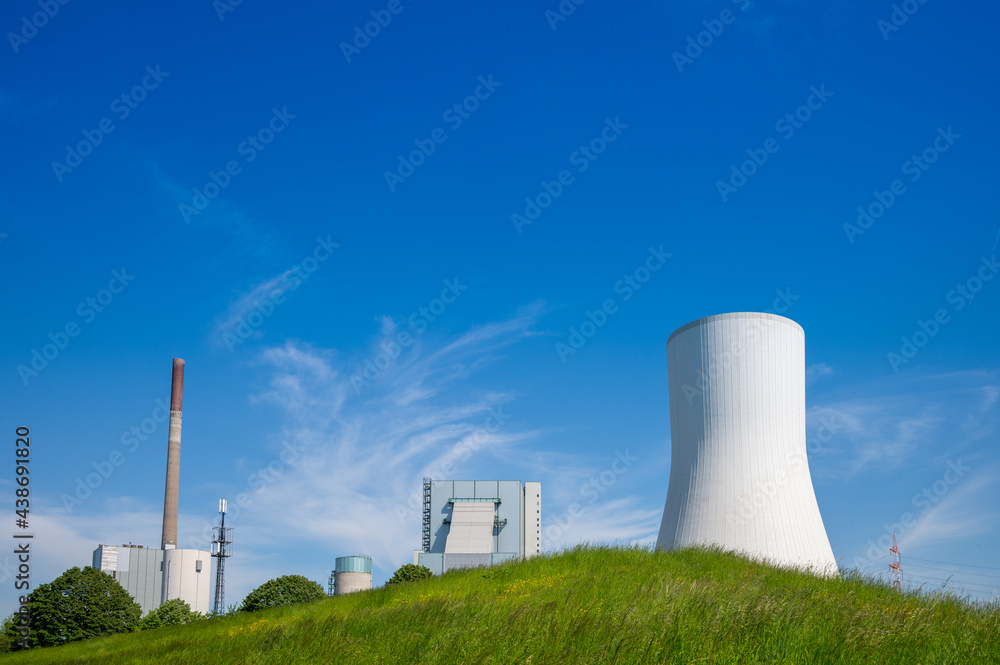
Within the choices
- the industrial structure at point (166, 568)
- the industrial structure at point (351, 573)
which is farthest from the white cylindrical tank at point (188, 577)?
the industrial structure at point (351, 573)

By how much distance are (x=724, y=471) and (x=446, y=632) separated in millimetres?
10599

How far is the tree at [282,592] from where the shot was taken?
25844 millimetres

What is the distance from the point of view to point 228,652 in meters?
7.94

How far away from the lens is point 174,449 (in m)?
41.4

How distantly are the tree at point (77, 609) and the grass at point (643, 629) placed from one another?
14.9 m

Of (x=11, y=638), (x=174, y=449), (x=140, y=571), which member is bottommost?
(x=11, y=638)

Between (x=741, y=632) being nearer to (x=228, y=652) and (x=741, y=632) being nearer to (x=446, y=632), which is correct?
(x=446, y=632)

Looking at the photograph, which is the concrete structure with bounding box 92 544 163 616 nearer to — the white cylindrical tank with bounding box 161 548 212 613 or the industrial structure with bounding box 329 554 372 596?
the white cylindrical tank with bounding box 161 548 212 613

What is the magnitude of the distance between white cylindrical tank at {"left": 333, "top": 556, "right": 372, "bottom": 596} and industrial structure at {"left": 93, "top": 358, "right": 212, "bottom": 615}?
7484 millimetres

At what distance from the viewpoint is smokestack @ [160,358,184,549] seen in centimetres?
4138

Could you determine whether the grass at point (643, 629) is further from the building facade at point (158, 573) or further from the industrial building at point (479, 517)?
the industrial building at point (479, 517)

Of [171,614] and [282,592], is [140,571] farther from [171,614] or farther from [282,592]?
[282,592]

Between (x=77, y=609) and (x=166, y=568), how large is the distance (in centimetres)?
2288

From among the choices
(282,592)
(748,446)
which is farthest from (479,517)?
(748,446)
